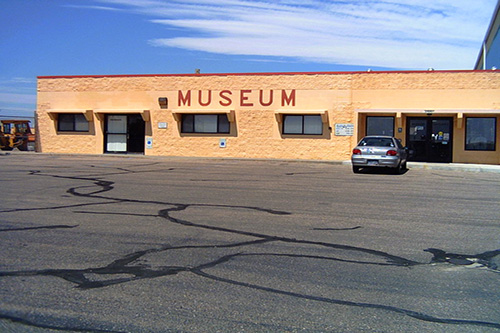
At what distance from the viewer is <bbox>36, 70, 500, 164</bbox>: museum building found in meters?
27.2

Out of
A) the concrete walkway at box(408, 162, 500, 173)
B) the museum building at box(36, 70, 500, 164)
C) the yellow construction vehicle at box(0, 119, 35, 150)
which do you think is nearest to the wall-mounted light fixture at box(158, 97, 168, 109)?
the museum building at box(36, 70, 500, 164)

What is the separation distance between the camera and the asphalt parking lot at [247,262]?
16.1ft

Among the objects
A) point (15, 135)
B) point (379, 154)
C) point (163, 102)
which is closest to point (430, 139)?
point (379, 154)

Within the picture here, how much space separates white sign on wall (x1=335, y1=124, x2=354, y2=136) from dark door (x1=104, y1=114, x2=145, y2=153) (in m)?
11.8

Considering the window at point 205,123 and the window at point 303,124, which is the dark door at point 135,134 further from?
the window at point 303,124

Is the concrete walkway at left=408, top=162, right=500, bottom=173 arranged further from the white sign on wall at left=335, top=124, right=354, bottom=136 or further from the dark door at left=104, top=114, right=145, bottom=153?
the dark door at left=104, top=114, right=145, bottom=153

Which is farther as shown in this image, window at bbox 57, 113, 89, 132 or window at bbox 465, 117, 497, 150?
window at bbox 57, 113, 89, 132

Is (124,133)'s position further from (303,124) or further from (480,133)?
(480,133)

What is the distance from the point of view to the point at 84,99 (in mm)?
32562

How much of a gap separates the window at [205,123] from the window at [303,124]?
11.3 ft

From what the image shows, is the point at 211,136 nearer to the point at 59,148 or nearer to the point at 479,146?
the point at 59,148

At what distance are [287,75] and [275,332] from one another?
25.8 m

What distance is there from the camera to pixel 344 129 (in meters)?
28.7

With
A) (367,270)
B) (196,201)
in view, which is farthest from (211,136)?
(367,270)
